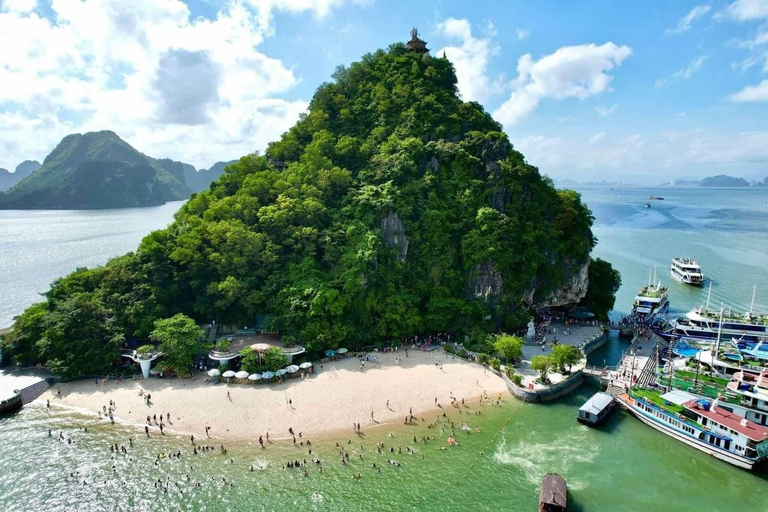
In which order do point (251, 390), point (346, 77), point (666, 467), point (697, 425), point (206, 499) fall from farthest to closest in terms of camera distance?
1. point (346, 77)
2. point (251, 390)
3. point (697, 425)
4. point (666, 467)
5. point (206, 499)

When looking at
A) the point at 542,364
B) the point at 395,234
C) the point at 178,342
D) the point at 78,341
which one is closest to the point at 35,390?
the point at 78,341

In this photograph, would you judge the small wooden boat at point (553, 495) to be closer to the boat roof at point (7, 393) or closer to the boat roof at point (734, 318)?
the boat roof at point (734, 318)

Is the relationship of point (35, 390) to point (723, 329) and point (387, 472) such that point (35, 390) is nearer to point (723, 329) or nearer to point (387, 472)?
point (387, 472)

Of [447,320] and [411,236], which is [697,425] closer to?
[447,320]

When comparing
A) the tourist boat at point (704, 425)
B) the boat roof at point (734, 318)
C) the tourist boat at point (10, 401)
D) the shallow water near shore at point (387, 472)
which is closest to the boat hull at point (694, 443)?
the tourist boat at point (704, 425)

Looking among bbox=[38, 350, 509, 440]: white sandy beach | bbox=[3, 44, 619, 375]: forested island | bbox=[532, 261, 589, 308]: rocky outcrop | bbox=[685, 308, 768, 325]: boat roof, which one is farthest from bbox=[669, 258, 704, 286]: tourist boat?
bbox=[38, 350, 509, 440]: white sandy beach

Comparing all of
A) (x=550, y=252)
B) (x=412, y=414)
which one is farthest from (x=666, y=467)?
(x=550, y=252)
